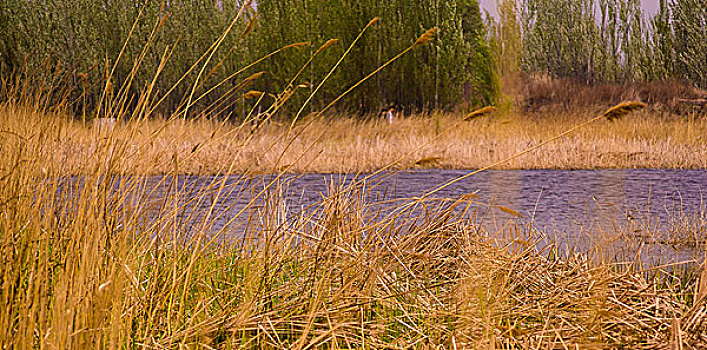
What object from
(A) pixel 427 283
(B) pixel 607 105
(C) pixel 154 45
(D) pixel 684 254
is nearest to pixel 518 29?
(B) pixel 607 105

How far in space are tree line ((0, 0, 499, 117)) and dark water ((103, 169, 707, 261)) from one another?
6.49 metres

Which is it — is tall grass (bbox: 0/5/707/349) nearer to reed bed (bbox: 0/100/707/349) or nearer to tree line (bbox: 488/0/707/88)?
reed bed (bbox: 0/100/707/349)

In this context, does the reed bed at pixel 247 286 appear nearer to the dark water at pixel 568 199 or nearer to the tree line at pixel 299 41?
the dark water at pixel 568 199

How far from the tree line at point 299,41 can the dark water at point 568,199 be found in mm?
6489

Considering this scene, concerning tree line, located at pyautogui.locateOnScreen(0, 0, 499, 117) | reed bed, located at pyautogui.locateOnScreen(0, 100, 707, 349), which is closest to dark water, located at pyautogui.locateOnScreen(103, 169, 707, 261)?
reed bed, located at pyautogui.locateOnScreen(0, 100, 707, 349)

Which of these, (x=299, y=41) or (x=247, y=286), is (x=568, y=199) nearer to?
(x=247, y=286)

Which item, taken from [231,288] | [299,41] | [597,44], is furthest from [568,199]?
[597,44]

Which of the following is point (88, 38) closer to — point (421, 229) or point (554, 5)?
point (554, 5)

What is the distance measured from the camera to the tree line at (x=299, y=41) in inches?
590

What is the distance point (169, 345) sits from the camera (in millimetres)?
1550

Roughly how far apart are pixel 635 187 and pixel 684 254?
12.7 feet

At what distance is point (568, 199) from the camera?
6.26 metres

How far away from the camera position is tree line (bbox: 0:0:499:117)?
15.0 meters

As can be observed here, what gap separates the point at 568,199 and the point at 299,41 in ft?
31.5
